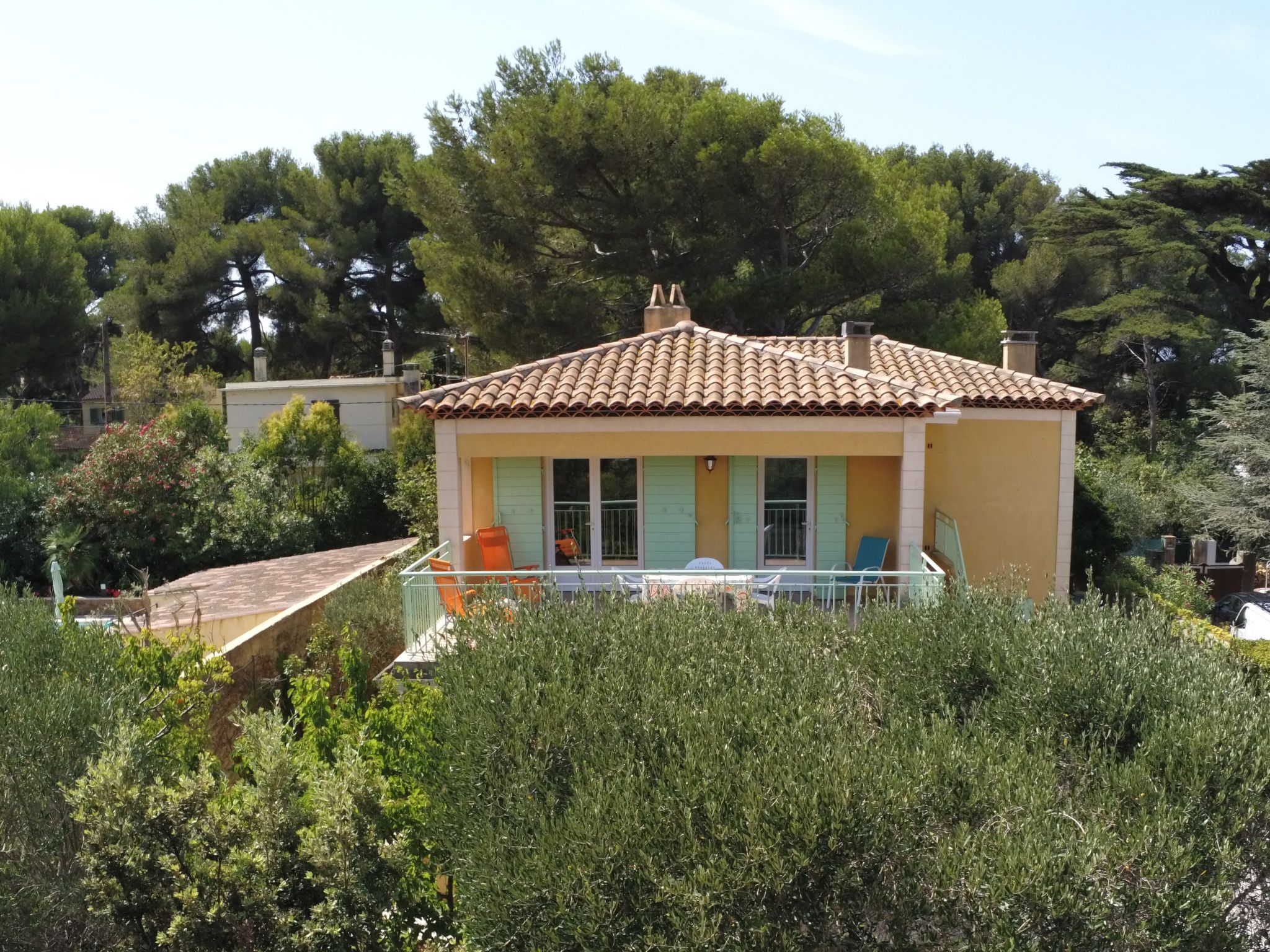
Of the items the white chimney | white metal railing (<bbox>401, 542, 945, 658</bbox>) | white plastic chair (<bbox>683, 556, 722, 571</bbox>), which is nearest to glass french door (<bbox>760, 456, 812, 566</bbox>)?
white metal railing (<bbox>401, 542, 945, 658</bbox>)

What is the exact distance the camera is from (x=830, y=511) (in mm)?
13664

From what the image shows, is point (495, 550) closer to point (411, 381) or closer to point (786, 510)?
point (786, 510)

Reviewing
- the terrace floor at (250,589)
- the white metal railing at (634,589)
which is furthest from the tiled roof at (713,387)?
the terrace floor at (250,589)

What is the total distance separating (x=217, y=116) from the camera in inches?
693

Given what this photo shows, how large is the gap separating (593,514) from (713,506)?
5.32 feet

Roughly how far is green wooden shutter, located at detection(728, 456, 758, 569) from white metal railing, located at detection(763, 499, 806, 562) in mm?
187

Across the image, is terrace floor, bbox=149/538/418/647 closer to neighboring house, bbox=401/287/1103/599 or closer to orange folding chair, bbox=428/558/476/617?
orange folding chair, bbox=428/558/476/617

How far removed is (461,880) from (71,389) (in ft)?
172

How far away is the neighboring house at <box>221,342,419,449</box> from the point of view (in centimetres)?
3288

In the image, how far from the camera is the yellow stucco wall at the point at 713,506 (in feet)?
44.9

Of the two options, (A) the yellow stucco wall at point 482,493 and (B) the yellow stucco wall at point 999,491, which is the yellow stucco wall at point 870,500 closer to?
(B) the yellow stucco wall at point 999,491

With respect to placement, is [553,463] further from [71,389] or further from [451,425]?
[71,389]

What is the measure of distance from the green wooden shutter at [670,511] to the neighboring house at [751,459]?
0.06ft

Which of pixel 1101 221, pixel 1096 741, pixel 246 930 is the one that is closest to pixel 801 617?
pixel 1096 741
